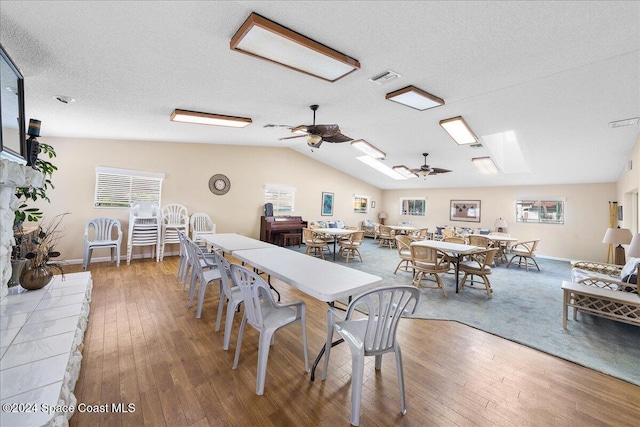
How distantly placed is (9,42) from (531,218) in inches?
418

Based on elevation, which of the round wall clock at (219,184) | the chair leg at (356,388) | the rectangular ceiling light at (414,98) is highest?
the rectangular ceiling light at (414,98)

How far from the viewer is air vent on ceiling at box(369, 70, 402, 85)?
2.70 meters

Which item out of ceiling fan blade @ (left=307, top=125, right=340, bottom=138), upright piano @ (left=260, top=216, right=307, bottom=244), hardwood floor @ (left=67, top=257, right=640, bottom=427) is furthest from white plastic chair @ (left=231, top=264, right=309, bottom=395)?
upright piano @ (left=260, top=216, right=307, bottom=244)

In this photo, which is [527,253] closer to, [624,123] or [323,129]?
[624,123]

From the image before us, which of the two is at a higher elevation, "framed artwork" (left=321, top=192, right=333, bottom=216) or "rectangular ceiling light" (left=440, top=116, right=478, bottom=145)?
"rectangular ceiling light" (left=440, top=116, right=478, bottom=145)

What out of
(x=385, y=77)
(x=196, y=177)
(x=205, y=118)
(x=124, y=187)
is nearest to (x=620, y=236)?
(x=385, y=77)

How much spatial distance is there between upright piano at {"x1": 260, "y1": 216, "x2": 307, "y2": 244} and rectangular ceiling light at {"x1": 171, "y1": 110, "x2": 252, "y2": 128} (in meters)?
3.49

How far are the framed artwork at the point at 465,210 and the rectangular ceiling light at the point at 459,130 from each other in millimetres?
4386

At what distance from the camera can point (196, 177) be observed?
629 centimetres

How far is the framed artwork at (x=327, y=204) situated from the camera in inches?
365

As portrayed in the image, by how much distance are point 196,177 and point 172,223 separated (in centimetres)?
127

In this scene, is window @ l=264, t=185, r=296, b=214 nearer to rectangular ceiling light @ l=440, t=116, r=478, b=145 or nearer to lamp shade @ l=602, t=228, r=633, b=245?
rectangular ceiling light @ l=440, t=116, r=478, b=145

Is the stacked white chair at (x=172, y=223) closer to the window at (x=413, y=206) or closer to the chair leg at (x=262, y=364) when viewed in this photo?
the chair leg at (x=262, y=364)

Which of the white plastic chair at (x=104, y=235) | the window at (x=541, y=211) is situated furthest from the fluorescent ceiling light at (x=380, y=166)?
the white plastic chair at (x=104, y=235)
